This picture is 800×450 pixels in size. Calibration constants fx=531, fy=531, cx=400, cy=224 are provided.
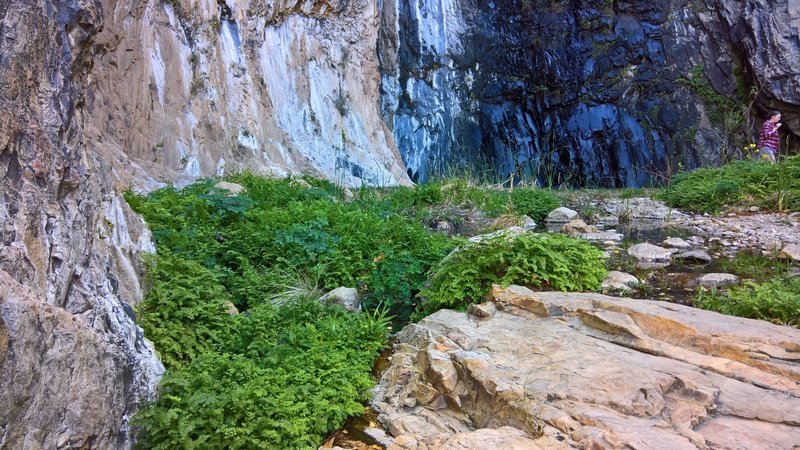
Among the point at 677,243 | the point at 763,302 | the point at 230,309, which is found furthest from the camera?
the point at 677,243

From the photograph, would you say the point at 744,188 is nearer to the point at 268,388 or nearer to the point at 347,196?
the point at 347,196

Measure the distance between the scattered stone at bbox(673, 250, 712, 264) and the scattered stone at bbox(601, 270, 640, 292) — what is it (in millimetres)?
1079

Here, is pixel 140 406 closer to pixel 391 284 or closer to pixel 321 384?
pixel 321 384

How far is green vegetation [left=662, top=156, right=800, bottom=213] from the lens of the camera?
24.8 ft

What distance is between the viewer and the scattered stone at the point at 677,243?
19.5 ft

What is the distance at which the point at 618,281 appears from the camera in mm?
4527

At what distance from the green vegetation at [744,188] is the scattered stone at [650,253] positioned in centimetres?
299

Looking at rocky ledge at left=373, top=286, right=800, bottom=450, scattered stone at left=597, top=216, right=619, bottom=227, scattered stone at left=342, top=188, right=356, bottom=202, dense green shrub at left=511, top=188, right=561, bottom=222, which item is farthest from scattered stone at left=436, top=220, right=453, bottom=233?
rocky ledge at left=373, top=286, right=800, bottom=450

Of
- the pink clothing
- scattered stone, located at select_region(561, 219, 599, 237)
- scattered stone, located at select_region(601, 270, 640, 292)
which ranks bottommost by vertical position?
scattered stone, located at select_region(601, 270, 640, 292)

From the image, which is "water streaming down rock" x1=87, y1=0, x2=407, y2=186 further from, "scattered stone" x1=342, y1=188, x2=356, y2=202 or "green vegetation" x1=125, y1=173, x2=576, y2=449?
"scattered stone" x1=342, y1=188, x2=356, y2=202

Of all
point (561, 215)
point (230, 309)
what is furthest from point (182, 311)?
point (561, 215)

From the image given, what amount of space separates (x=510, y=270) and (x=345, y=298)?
128 cm

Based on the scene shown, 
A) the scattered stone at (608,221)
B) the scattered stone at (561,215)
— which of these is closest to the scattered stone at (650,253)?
the scattered stone at (608,221)

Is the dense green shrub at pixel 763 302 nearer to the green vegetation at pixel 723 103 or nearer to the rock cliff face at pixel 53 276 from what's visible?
the rock cliff face at pixel 53 276
